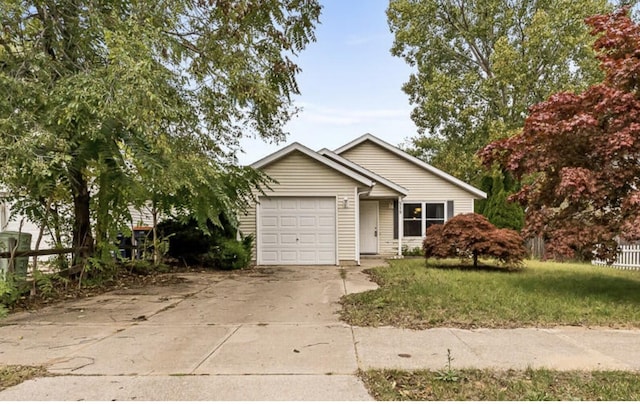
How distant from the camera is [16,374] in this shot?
387cm

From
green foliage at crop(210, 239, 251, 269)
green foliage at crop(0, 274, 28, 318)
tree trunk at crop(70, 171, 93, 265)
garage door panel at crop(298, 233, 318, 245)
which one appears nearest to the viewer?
green foliage at crop(0, 274, 28, 318)

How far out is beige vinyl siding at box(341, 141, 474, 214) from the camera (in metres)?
18.3

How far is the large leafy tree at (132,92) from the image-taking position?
5883 millimetres

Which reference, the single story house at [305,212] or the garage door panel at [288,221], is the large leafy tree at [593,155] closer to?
the single story house at [305,212]

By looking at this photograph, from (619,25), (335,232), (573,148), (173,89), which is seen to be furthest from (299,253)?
(619,25)

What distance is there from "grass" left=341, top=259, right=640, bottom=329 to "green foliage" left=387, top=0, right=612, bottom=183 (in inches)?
501

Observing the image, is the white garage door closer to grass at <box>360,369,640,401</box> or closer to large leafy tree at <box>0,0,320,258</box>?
large leafy tree at <box>0,0,320,258</box>

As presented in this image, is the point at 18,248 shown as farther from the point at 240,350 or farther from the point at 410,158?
the point at 410,158

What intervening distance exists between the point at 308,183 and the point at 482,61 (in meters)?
16.5

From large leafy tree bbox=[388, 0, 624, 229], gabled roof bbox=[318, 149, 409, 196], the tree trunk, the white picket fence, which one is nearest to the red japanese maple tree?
gabled roof bbox=[318, 149, 409, 196]

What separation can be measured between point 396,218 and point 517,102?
10.2 metres

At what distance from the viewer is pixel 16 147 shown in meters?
5.52

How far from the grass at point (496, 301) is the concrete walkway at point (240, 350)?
15.9 inches

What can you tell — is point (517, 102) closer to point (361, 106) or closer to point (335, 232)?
point (361, 106)
